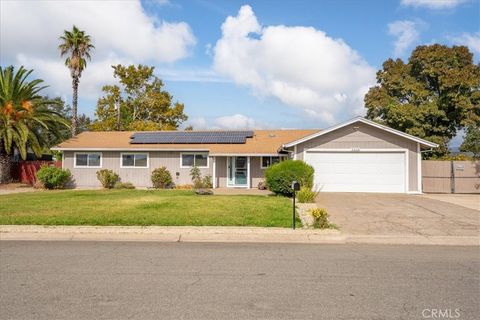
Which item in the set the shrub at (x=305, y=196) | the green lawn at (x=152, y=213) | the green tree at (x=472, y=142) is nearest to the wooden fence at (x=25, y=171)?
the green lawn at (x=152, y=213)

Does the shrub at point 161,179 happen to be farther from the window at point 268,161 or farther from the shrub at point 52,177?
the window at point 268,161

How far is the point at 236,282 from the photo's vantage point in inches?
236

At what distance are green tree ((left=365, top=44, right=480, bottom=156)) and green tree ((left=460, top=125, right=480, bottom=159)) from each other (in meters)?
4.92

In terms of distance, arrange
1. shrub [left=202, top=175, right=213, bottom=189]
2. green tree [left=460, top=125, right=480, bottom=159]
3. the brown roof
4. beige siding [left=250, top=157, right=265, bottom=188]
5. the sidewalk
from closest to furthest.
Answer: the sidewalk → green tree [left=460, top=125, right=480, bottom=159] → shrub [left=202, top=175, right=213, bottom=189] → the brown roof → beige siding [left=250, top=157, right=265, bottom=188]

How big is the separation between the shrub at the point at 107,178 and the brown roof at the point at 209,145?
5.59 ft

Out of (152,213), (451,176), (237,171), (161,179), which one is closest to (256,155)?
(237,171)

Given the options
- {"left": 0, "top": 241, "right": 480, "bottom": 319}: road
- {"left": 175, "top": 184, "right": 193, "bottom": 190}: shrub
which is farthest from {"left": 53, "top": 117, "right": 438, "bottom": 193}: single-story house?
{"left": 0, "top": 241, "right": 480, "bottom": 319}: road

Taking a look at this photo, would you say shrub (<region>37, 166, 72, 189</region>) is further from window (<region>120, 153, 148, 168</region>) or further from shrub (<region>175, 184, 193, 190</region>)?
shrub (<region>175, 184, 193, 190</region>)

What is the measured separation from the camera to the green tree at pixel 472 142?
23969mm

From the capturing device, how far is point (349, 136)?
22656 mm

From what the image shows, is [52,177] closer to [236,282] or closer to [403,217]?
[403,217]

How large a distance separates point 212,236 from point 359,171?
48.3 feet

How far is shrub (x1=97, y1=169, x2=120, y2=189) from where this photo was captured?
84.2 feet

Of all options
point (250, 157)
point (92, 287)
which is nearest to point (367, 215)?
point (92, 287)
